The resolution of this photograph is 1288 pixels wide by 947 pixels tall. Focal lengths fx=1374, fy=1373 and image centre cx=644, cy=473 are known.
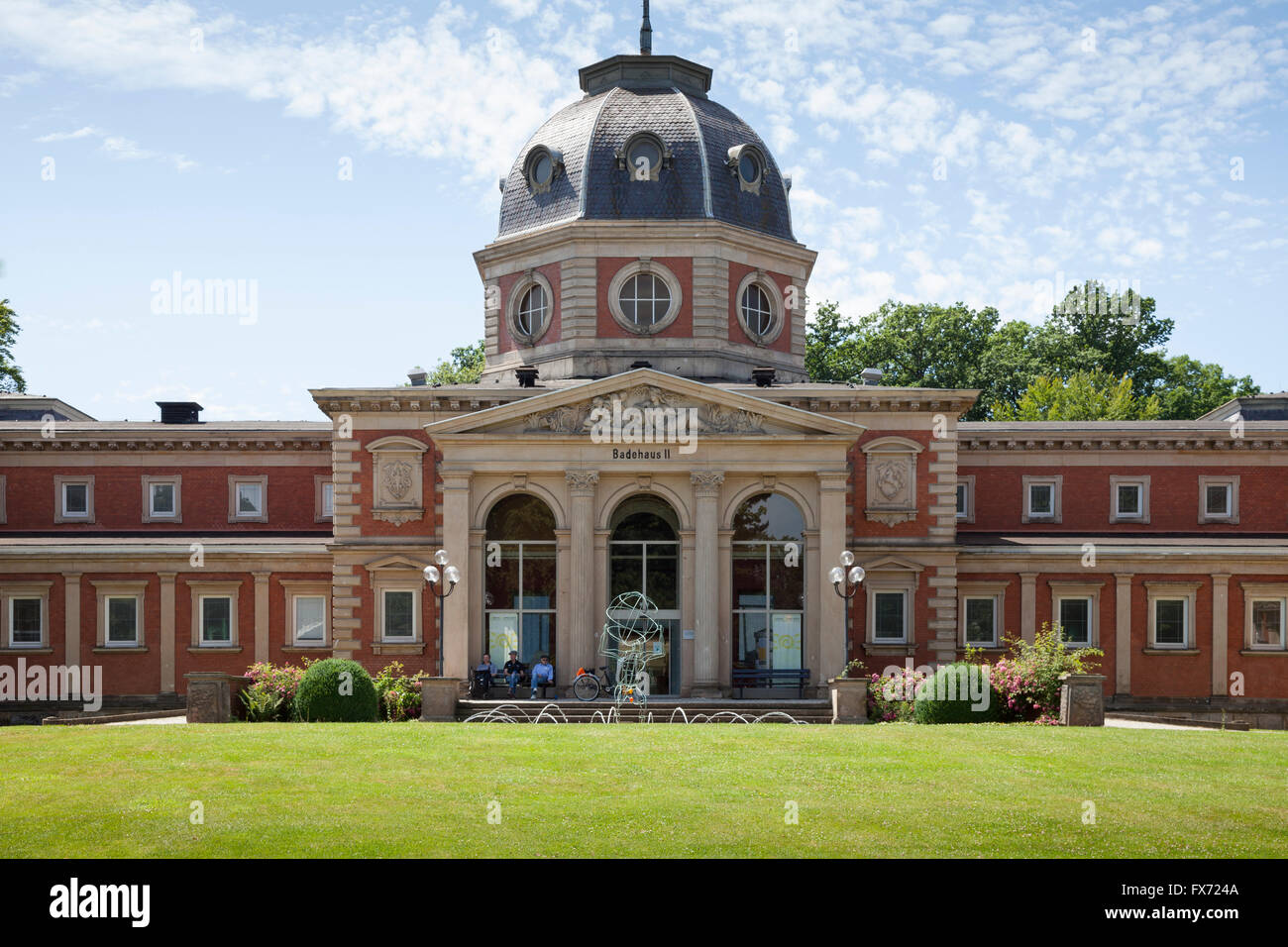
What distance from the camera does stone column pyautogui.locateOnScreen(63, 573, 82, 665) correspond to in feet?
161

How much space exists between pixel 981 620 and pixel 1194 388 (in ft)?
156

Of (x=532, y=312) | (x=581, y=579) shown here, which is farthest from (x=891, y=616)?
(x=532, y=312)

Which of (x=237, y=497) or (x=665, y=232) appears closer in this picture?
(x=665, y=232)

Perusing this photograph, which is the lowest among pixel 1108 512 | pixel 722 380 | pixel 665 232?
pixel 1108 512

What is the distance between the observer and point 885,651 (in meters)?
46.4

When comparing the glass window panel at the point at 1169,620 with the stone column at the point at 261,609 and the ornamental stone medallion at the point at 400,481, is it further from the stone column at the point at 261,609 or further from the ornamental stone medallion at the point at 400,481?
the stone column at the point at 261,609

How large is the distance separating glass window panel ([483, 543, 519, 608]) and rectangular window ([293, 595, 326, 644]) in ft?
24.4

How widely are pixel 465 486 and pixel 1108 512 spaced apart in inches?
969

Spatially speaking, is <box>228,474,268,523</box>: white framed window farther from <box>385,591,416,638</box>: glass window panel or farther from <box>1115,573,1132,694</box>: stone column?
<box>1115,573,1132,694</box>: stone column

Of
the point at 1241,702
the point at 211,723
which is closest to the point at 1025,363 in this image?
the point at 1241,702

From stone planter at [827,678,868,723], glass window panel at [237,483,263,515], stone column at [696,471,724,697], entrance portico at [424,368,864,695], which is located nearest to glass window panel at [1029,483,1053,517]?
entrance portico at [424,368,864,695]

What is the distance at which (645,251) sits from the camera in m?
49.6

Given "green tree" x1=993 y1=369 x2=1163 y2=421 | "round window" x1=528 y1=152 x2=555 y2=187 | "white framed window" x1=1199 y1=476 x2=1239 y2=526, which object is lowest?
"white framed window" x1=1199 y1=476 x2=1239 y2=526

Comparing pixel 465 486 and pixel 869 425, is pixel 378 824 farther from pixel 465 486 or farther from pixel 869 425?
pixel 869 425
